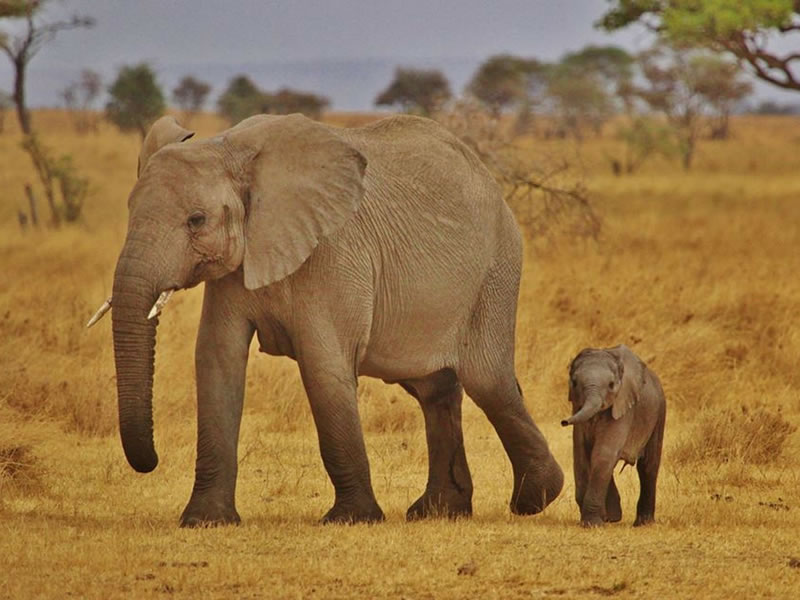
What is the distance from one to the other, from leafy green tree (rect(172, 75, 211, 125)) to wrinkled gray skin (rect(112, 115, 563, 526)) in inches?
2163

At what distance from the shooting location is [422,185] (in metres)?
8.93

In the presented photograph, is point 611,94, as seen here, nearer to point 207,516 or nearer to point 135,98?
point 135,98

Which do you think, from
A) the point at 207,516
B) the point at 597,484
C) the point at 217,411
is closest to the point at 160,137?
the point at 217,411

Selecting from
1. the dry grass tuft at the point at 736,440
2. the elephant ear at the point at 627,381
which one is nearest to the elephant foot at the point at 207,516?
the elephant ear at the point at 627,381

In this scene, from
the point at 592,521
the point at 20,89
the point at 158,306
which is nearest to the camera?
the point at 158,306

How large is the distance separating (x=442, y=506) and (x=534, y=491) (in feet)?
1.80

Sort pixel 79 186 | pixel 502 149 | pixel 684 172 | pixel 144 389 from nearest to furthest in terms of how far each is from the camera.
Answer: pixel 144 389, pixel 502 149, pixel 79 186, pixel 684 172

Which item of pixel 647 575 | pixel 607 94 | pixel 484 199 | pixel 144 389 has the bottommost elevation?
pixel 647 575

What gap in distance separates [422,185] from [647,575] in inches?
107

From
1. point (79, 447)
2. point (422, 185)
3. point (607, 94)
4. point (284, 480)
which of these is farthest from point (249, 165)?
point (607, 94)

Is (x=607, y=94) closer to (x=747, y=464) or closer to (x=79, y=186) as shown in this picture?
(x=79, y=186)

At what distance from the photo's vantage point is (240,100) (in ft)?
146

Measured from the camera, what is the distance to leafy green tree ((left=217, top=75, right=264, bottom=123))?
1623 inches

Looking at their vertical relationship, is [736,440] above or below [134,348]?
below
